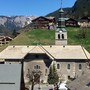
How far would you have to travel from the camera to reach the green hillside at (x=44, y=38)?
358 ft

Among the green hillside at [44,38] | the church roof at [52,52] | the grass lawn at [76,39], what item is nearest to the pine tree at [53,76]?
the church roof at [52,52]

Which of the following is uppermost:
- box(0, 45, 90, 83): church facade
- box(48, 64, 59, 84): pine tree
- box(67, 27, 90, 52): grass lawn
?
box(67, 27, 90, 52): grass lawn

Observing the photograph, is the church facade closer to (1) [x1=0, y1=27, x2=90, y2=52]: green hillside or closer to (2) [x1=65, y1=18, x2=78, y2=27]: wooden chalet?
(1) [x1=0, y1=27, x2=90, y2=52]: green hillside

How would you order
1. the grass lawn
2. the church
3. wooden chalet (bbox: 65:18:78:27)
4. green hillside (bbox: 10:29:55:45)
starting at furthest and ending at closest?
wooden chalet (bbox: 65:18:78:27), green hillside (bbox: 10:29:55:45), the grass lawn, the church

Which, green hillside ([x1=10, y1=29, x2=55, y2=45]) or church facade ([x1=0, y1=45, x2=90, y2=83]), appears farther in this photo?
green hillside ([x1=10, y1=29, x2=55, y2=45])

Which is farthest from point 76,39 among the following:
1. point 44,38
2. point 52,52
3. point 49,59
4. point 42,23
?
point 49,59

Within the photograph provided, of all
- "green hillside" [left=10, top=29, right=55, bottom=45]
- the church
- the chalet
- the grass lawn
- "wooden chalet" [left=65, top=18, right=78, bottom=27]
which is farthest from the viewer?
the chalet

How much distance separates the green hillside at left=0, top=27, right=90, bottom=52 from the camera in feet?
358

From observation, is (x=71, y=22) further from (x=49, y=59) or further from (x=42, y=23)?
(x=49, y=59)

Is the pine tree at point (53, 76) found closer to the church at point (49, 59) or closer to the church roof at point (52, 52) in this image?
the church at point (49, 59)

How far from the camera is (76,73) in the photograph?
263 ft

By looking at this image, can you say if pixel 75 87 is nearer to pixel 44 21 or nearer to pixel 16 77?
pixel 16 77

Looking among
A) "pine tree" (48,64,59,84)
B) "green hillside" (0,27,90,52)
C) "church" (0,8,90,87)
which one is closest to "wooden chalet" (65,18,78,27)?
"green hillside" (0,27,90,52)

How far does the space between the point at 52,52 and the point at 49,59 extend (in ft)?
10.7
